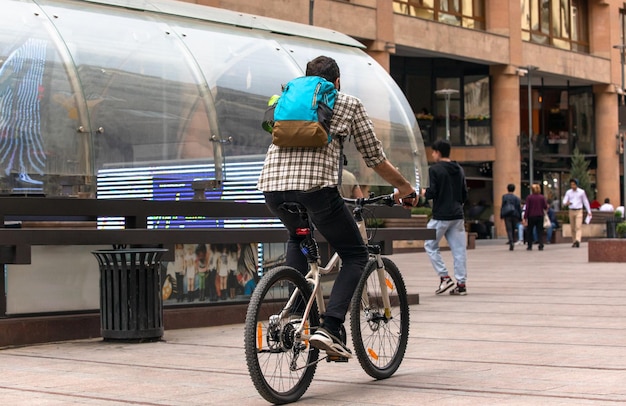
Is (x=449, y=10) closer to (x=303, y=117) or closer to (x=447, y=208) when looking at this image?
(x=447, y=208)

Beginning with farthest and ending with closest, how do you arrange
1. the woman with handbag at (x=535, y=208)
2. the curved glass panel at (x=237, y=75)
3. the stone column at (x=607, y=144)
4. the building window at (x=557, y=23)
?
the stone column at (x=607, y=144), the building window at (x=557, y=23), the woman with handbag at (x=535, y=208), the curved glass panel at (x=237, y=75)

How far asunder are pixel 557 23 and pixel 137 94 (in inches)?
1821

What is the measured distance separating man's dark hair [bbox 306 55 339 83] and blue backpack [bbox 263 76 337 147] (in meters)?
0.21

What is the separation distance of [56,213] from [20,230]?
1.68 feet

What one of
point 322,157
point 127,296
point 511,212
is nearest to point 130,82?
point 127,296

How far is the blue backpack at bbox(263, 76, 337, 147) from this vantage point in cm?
667

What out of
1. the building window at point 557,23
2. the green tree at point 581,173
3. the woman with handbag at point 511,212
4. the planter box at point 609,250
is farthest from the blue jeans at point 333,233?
the green tree at point 581,173

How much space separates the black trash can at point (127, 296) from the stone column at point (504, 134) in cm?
4185

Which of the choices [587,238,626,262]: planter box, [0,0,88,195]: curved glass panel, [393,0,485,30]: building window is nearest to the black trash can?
[0,0,88,195]: curved glass panel

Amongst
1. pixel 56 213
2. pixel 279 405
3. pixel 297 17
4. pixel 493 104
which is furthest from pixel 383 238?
pixel 493 104

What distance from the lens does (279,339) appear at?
651 cm

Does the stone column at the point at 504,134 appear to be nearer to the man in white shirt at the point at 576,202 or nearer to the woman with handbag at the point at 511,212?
the man in white shirt at the point at 576,202

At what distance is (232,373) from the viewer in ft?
25.6

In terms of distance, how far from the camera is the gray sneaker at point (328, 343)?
663 cm
